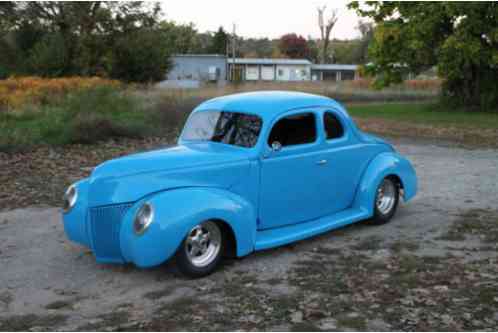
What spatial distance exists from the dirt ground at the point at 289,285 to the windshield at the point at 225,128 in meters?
1.30

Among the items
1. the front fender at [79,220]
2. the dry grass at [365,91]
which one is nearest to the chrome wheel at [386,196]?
the front fender at [79,220]

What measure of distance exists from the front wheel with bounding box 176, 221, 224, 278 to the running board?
488mm

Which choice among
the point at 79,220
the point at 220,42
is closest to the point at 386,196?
the point at 79,220

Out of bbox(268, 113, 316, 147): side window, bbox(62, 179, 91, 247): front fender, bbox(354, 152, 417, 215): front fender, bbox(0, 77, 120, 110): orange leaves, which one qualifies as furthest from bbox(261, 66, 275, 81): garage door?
bbox(62, 179, 91, 247): front fender

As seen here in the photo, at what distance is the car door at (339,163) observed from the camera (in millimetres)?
6910

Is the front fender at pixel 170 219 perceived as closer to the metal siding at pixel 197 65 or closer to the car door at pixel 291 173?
the car door at pixel 291 173

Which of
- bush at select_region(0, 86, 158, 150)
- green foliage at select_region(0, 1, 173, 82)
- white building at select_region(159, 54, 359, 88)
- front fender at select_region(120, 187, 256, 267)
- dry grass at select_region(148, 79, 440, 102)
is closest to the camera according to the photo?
front fender at select_region(120, 187, 256, 267)

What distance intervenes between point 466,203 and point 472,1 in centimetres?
1675

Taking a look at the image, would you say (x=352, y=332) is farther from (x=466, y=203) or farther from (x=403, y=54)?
(x=403, y=54)

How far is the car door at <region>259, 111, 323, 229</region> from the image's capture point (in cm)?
629

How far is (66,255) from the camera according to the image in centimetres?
646

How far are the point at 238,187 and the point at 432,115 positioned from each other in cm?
2117

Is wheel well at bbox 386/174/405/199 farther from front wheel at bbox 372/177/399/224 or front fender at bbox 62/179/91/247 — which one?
front fender at bbox 62/179/91/247

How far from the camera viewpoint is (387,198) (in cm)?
778
